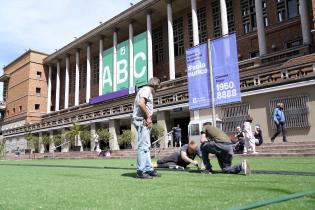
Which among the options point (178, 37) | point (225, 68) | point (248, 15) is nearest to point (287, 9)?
point (248, 15)

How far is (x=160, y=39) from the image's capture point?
38188 millimetres

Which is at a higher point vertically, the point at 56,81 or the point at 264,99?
the point at 56,81

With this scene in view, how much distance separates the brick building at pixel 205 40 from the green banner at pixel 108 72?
86 cm

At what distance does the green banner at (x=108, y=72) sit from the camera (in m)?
37.8

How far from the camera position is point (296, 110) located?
18.0 metres

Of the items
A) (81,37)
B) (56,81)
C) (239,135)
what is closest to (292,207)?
(239,135)

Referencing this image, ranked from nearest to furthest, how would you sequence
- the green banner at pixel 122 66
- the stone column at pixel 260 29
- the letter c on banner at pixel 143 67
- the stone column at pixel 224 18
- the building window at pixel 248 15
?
1. the stone column at pixel 260 29
2. the stone column at pixel 224 18
3. the building window at pixel 248 15
4. the letter c on banner at pixel 143 67
5. the green banner at pixel 122 66

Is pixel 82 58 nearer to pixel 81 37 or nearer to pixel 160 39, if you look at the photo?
pixel 81 37

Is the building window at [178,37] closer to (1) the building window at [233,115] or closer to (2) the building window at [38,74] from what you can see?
(1) the building window at [233,115]

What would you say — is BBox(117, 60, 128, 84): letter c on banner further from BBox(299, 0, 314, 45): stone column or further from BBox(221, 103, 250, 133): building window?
BBox(299, 0, 314, 45): stone column

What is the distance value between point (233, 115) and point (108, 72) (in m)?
20.7

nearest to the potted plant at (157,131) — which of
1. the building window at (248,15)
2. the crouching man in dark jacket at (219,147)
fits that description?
the building window at (248,15)

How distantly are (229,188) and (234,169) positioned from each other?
5.78 ft

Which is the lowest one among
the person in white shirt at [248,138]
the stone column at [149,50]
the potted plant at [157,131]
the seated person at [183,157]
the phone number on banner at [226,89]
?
the seated person at [183,157]
